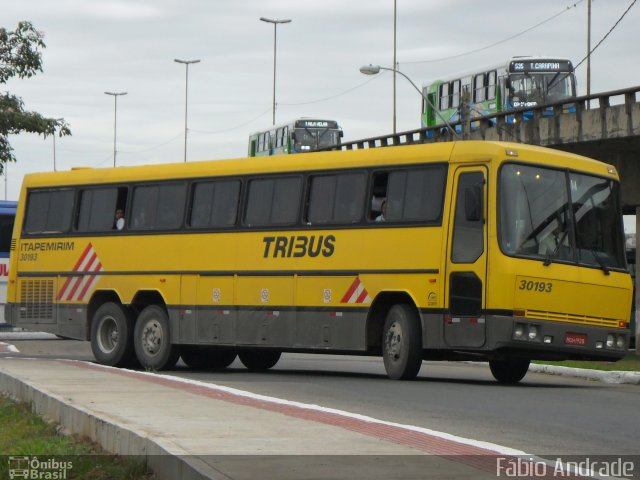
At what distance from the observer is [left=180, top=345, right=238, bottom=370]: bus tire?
2417 cm

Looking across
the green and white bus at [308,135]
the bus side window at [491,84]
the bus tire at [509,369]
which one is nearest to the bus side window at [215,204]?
the bus tire at [509,369]

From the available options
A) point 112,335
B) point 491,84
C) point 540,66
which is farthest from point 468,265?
point 491,84

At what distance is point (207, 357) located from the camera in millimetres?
24375

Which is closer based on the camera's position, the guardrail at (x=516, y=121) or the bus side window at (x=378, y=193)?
the bus side window at (x=378, y=193)

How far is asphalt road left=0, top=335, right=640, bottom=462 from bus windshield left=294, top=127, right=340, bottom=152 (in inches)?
1867

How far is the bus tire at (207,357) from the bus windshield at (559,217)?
6.84m

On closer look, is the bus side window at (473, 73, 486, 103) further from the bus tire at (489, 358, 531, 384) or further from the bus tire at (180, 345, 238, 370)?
the bus tire at (489, 358, 531, 384)

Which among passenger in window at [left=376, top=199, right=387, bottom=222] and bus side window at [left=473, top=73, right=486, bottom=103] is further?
bus side window at [left=473, top=73, right=486, bottom=103]

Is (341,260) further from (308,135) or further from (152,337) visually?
(308,135)

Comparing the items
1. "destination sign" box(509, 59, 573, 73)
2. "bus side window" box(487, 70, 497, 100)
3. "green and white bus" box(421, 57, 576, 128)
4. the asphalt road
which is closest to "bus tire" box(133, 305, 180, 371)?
the asphalt road

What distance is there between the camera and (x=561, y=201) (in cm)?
1952

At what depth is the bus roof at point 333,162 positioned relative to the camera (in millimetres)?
19453

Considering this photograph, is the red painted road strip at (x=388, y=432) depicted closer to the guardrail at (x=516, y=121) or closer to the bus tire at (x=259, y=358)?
the bus tire at (x=259, y=358)

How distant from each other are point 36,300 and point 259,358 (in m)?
4.27
